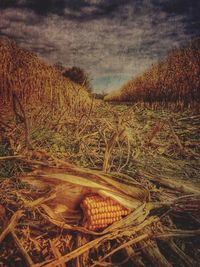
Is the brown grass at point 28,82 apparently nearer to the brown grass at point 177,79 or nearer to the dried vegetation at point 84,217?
the dried vegetation at point 84,217

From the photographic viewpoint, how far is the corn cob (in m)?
1.12

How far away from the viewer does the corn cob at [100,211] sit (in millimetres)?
1118

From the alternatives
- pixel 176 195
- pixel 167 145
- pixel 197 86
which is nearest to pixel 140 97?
pixel 197 86

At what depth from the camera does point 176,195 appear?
138 cm

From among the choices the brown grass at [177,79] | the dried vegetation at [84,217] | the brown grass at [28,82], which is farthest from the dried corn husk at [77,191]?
the brown grass at [177,79]

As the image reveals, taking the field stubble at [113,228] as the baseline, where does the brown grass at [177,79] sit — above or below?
above

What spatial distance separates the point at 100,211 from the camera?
3.69ft

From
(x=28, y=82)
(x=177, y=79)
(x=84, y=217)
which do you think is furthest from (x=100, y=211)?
(x=177, y=79)

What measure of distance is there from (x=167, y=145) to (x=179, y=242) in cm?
120

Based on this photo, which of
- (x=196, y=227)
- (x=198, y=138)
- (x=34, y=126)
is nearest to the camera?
(x=196, y=227)

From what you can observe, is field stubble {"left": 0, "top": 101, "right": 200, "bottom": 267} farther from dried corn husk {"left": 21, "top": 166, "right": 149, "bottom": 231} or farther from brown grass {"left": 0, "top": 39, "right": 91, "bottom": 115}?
brown grass {"left": 0, "top": 39, "right": 91, "bottom": 115}

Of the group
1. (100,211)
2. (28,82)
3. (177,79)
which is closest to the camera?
(100,211)

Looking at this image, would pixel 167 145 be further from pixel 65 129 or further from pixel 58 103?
pixel 58 103

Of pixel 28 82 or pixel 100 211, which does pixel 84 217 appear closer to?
pixel 100 211
